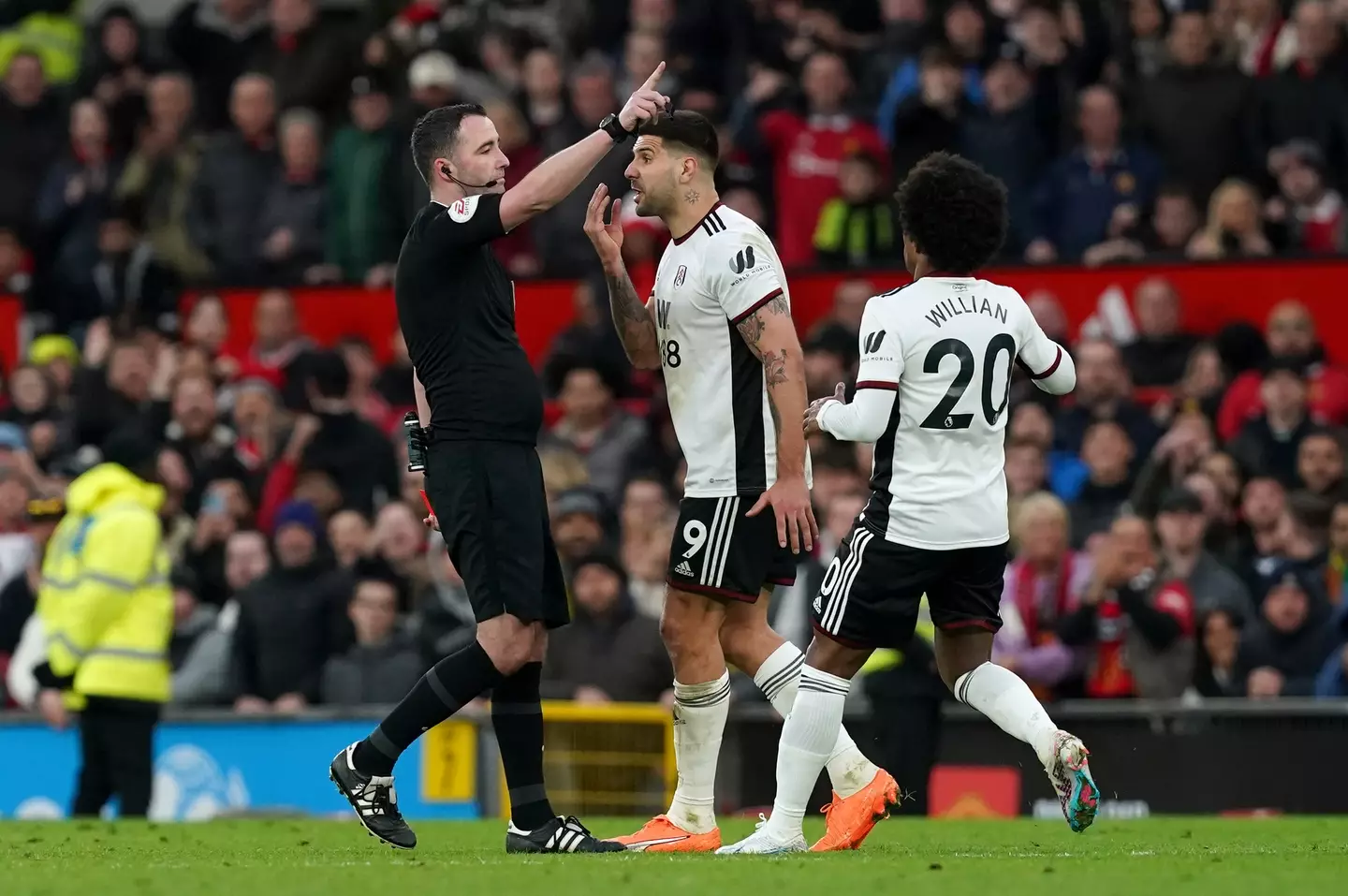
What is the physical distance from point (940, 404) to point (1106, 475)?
21.7 feet

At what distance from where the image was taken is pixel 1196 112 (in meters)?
16.6

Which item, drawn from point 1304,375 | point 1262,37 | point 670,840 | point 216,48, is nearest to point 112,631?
point 670,840

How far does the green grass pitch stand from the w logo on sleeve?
6.64ft

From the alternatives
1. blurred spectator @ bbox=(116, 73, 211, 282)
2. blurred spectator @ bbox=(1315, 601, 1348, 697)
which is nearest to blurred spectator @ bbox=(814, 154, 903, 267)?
blurred spectator @ bbox=(1315, 601, 1348, 697)

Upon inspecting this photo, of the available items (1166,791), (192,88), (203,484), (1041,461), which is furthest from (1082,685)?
(192,88)

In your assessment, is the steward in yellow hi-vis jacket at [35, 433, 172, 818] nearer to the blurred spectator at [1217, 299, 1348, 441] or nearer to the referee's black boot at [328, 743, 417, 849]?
the referee's black boot at [328, 743, 417, 849]

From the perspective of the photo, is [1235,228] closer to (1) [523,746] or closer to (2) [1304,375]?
(2) [1304,375]

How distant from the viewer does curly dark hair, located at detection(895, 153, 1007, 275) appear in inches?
332

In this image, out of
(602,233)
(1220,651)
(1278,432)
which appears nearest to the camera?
(602,233)

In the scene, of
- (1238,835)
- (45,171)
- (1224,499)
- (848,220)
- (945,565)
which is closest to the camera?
(945,565)

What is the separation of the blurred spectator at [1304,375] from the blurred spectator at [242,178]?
26.3ft

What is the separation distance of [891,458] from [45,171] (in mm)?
14085

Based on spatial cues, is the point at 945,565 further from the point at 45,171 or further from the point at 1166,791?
the point at 45,171

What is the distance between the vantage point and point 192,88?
21.1 metres
